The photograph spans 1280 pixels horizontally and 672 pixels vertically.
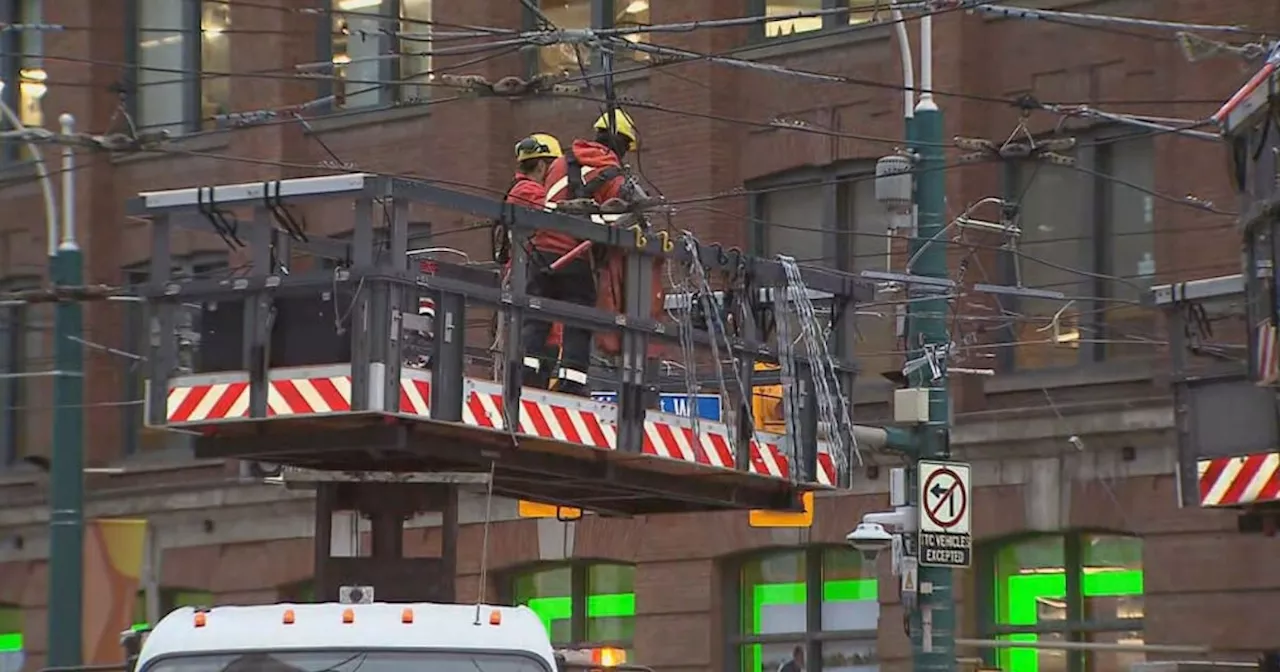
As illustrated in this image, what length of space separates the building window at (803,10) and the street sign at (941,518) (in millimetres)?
9679

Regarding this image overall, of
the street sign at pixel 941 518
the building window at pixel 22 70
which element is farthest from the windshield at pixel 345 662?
the building window at pixel 22 70

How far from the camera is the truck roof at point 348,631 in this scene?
37.7 ft

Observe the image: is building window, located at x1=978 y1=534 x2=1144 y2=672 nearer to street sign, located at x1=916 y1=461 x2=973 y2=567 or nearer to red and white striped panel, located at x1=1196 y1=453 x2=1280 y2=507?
street sign, located at x1=916 y1=461 x2=973 y2=567

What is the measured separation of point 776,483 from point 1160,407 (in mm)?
10033

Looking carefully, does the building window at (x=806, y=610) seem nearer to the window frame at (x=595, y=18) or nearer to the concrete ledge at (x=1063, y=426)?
the concrete ledge at (x=1063, y=426)

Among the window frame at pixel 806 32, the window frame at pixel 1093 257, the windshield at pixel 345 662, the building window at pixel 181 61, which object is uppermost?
the building window at pixel 181 61

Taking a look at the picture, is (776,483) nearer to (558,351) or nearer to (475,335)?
(558,351)

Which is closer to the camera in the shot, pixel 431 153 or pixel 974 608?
pixel 974 608

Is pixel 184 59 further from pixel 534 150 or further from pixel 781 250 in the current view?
pixel 534 150

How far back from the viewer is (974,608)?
26438mm

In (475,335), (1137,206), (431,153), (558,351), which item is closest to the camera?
(558,351)

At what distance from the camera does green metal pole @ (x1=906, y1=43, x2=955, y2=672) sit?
746 inches

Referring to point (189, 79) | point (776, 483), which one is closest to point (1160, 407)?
point (776, 483)

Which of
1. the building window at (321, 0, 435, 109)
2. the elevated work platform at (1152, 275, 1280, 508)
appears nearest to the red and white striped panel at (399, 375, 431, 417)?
the elevated work platform at (1152, 275, 1280, 508)
